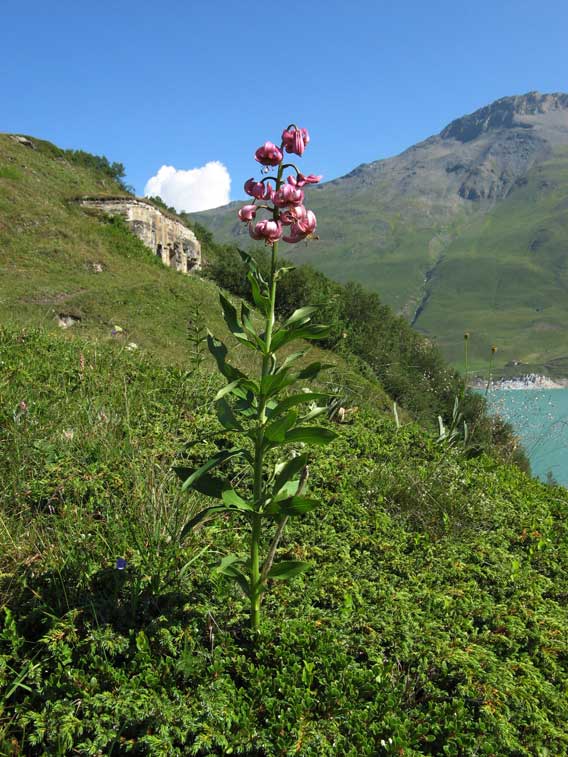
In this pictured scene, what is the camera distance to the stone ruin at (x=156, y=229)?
25.4 meters

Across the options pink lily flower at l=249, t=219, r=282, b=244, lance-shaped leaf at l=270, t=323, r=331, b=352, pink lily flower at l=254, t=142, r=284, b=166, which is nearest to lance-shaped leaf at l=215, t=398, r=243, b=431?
lance-shaped leaf at l=270, t=323, r=331, b=352

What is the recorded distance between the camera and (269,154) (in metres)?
2.65

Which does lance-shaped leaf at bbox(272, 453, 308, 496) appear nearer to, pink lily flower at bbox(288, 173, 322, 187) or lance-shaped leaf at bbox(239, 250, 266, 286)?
lance-shaped leaf at bbox(239, 250, 266, 286)

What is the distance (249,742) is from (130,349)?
5.92 metres

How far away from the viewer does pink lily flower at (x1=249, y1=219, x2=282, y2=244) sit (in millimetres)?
2611

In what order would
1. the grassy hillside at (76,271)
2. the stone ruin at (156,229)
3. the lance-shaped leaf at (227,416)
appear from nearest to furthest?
the lance-shaped leaf at (227,416) → the grassy hillside at (76,271) → the stone ruin at (156,229)

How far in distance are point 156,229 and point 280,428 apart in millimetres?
26589

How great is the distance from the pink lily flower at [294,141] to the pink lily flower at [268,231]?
37 centimetres

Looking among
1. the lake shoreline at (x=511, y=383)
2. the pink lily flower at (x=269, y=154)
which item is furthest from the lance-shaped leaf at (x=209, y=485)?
the lake shoreline at (x=511, y=383)

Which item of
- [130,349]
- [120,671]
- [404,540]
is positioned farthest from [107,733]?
[130,349]

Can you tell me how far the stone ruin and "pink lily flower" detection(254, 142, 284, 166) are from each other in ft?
77.4

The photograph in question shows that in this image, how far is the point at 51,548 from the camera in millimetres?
3074

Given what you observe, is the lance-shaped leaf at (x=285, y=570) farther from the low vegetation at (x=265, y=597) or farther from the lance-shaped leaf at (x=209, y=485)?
the lance-shaped leaf at (x=209, y=485)

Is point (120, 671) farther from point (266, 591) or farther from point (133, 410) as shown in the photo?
point (133, 410)
